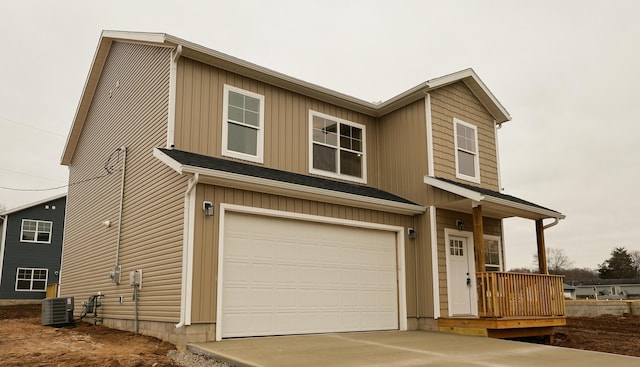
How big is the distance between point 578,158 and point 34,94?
2247 centimetres

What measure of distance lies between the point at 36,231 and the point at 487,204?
2544cm

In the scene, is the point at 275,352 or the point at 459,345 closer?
the point at 275,352

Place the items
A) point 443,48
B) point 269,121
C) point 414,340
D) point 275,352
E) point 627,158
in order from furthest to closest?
point 627,158, point 443,48, point 269,121, point 414,340, point 275,352

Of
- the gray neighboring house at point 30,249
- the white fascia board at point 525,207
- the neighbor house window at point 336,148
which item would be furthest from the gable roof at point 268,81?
the gray neighboring house at point 30,249

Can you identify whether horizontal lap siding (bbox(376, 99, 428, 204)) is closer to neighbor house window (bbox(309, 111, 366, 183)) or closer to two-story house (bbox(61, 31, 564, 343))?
two-story house (bbox(61, 31, 564, 343))

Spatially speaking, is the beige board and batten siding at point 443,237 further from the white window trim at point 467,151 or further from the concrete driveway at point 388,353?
the concrete driveway at point 388,353

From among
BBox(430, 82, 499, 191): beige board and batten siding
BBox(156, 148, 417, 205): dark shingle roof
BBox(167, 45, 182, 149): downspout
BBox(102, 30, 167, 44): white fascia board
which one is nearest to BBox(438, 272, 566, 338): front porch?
BBox(156, 148, 417, 205): dark shingle roof

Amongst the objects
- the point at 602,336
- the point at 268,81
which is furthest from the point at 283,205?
the point at 602,336

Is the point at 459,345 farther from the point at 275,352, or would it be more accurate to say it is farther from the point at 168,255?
the point at 168,255

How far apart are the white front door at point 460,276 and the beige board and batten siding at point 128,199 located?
6076mm

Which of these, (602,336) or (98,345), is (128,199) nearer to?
(98,345)

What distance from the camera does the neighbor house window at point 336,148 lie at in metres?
11.3

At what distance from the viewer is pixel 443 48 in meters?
16.2

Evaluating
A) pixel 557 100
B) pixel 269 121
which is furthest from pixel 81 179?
pixel 557 100
